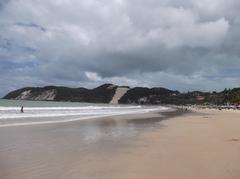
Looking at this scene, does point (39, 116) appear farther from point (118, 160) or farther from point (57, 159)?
point (118, 160)

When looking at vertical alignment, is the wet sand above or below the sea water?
below

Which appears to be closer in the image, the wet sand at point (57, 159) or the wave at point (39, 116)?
the wet sand at point (57, 159)

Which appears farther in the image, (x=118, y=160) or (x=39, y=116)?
(x=39, y=116)

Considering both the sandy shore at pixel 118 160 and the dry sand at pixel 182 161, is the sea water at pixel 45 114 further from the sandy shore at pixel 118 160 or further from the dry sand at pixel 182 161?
the dry sand at pixel 182 161

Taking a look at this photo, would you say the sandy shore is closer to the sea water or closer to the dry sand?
the dry sand

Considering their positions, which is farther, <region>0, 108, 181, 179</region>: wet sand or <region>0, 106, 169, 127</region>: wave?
<region>0, 106, 169, 127</region>: wave

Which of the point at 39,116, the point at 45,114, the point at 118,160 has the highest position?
the point at 45,114

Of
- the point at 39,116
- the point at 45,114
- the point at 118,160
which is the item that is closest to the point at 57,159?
the point at 118,160

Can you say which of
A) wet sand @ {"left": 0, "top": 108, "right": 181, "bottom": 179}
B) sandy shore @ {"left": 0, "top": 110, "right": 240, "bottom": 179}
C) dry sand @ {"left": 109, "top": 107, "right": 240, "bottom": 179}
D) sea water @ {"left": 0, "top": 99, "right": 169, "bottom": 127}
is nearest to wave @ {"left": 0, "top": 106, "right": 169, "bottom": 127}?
sea water @ {"left": 0, "top": 99, "right": 169, "bottom": 127}

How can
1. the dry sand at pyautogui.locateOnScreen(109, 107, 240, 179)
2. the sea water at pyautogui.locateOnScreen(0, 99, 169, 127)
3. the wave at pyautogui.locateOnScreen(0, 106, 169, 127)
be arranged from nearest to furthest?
the dry sand at pyautogui.locateOnScreen(109, 107, 240, 179), the wave at pyautogui.locateOnScreen(0, 106, 169, 127), the sea water at pyautogui.locateOnScreen(0, 99, 169, 127)

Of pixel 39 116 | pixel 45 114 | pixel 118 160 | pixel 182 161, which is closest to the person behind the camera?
pixel 182 161

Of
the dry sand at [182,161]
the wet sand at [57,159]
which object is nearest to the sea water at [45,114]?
the wet sand at [57,159]

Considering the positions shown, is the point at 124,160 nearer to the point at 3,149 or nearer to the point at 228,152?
the point at 228,152

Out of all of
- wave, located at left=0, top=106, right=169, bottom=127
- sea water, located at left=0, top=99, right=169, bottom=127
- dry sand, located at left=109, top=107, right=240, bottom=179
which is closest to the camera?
dry sand, located at left=109, top=107, right=240, bottom=179
